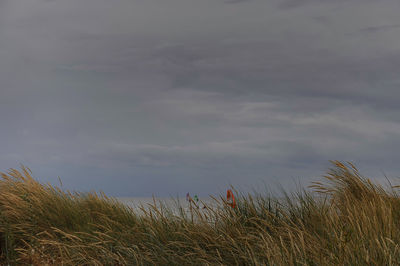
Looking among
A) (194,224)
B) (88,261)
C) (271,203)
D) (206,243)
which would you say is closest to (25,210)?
(88,261)

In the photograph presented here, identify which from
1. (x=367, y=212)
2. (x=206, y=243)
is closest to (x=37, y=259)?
(x=206, y=243)

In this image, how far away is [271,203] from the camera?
6.61 meters

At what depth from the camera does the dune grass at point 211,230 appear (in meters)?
4.30

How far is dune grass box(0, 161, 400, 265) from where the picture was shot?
4301mm

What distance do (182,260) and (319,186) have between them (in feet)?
11.9

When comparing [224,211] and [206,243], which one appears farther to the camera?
[224,211]

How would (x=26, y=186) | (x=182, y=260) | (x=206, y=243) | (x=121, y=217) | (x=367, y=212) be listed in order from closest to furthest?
1. (x=182, y=260)
2. (x=206, y=243)
3. (x=367, y=212)
4. (x=121, y=217)
5. (x=26, y=186)

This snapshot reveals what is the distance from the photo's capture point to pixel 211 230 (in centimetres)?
577

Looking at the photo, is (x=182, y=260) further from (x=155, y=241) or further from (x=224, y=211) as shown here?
(x=224, y=211)

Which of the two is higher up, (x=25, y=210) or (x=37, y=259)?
(x=25, y=210)

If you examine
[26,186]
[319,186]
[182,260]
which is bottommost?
[182,260]

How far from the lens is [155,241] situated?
574 cm

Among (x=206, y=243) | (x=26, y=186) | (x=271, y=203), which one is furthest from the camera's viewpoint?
(x=26, y=186)

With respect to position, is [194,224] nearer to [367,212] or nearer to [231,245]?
[231,245]
